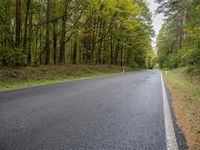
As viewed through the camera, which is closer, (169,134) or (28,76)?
(169,134)

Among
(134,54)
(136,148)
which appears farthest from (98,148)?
(134,54)

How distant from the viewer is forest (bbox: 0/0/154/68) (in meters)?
17.1

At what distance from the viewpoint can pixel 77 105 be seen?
21.9ft

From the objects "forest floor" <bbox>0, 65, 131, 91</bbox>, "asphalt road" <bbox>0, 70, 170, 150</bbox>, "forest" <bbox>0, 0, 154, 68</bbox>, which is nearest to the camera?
"asphalt road" <bbox>0, 70, 170, 150</bbox>

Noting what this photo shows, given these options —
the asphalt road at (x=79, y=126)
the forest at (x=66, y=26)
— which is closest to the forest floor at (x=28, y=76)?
the forest at (x=66, y=26)

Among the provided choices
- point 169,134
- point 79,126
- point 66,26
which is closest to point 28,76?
point 79,126

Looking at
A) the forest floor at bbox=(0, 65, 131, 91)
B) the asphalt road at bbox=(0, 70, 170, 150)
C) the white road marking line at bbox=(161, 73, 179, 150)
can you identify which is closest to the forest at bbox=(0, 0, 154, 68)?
the forest floor at bbox=(0, 65, 131, 91)

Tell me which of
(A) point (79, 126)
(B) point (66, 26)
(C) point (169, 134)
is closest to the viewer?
(C) point (169, 134)

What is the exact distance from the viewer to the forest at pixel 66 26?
17.1 m

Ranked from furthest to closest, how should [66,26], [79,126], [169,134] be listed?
[66,26], [79,126], [169,134]

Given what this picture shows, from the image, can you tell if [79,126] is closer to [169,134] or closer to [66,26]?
[169,134]

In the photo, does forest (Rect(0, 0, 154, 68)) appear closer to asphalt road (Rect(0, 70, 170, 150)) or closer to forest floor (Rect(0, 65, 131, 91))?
forest floor (Rect(0, 65, 131, 91))

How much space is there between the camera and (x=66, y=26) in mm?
26234

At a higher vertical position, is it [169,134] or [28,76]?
[28,76]
